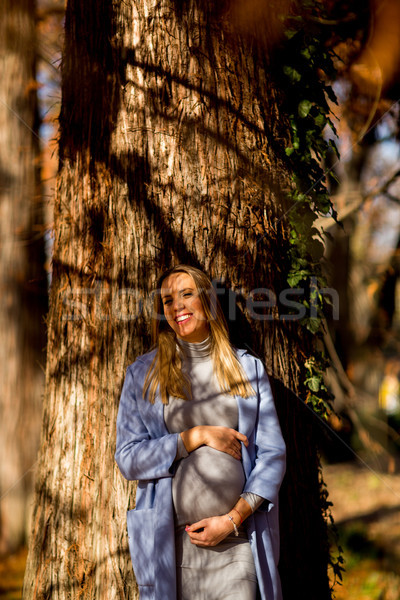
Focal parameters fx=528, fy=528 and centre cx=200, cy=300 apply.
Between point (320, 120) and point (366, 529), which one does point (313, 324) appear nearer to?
point (320, 120)

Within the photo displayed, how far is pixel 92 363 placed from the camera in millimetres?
3242

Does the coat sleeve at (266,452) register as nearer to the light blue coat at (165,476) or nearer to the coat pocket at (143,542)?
the light blue coat at (165,476)

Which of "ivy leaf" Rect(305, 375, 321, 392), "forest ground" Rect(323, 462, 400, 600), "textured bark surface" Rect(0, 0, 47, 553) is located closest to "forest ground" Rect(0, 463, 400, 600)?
"forest ground" Rect(323, 462, 400, 600)

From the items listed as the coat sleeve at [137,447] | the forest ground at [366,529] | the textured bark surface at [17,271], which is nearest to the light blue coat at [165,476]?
the coat sleeve at [137,447]

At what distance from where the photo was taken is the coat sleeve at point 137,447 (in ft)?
8.11

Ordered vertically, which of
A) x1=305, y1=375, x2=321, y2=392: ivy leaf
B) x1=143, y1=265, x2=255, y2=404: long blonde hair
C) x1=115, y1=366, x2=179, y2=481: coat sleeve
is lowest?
x1=115, y1=366, x2=179, y2=481: coat sleeve

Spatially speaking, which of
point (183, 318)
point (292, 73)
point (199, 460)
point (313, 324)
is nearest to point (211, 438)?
point (199, 460)

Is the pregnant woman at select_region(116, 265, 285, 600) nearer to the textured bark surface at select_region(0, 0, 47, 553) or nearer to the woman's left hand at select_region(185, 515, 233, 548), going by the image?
the woman's left hand at select_region(185, 515, 233, 548)

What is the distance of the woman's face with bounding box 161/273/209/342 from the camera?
8.79ft

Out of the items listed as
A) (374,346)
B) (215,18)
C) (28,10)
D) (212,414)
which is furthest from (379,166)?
(212,414)

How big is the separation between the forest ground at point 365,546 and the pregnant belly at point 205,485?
4078 millimetres

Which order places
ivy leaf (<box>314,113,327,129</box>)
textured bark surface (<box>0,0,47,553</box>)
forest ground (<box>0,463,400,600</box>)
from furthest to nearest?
textured bark surface (<box>0,0,47,553</box>) → forest ground (<box>0,463,400,600</box>) → ivy leaf (<box>314,113,327,129</box>)

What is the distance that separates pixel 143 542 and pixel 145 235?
168 centimetres

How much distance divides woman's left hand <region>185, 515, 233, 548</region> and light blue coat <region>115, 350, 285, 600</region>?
120 mm
